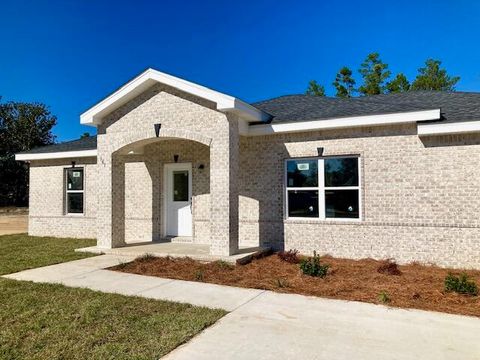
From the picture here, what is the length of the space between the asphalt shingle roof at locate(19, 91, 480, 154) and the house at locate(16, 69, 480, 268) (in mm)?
60

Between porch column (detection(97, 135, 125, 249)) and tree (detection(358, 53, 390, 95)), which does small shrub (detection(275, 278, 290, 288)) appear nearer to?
porch column (detection(97, 135, 125, 249))

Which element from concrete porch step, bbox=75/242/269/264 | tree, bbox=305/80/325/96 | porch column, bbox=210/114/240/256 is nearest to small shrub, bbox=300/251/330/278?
concrete porch step, bbox=75/242/269/264

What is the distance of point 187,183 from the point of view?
40.8 ft

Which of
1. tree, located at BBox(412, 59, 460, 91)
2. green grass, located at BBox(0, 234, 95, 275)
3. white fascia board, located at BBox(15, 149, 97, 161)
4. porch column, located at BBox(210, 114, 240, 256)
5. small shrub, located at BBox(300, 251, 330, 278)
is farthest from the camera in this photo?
tree, located at BBox(412, 59, 460, 91)

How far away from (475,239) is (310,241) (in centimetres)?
396

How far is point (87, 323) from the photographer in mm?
5125

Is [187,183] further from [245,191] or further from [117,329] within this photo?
[117,329]

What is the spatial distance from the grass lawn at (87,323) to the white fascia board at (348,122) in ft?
19.9

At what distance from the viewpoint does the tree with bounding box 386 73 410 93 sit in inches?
1305

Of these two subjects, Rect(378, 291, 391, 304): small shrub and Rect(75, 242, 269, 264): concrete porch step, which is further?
Rect(75, 242, 269, 264): concrete porch step

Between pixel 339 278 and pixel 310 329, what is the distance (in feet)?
9.68

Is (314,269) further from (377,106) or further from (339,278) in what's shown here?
(377,106)

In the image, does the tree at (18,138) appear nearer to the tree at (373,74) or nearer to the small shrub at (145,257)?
the small shrub at (145,257)

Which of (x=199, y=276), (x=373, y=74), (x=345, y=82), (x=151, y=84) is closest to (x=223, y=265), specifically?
(x=199, y=276)
